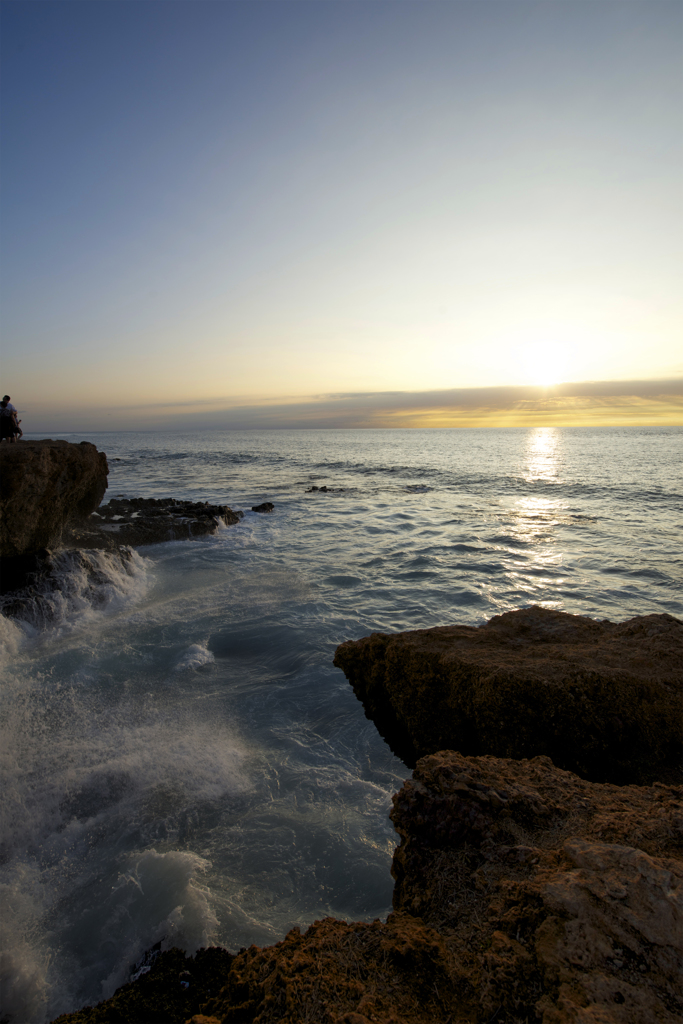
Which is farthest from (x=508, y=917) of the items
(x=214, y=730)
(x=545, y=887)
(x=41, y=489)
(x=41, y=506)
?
(x=41, y=506)

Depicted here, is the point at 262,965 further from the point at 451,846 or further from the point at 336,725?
the point at 336,725

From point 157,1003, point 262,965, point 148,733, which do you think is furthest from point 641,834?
point 148,733

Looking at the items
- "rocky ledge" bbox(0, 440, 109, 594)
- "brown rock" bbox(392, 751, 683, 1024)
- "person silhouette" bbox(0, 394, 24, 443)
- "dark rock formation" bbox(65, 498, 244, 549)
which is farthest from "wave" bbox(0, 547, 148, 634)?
"brown rock" bbox(392, 751, 683, 1024)

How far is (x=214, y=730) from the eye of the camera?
5766 millimetres

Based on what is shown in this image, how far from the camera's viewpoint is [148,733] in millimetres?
5594

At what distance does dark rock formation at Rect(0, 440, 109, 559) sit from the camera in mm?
8633

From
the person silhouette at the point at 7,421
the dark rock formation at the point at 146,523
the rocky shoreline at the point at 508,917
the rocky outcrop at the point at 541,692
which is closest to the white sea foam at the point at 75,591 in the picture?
the dark rock formation at the point at 146,523

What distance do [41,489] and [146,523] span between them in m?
6.71

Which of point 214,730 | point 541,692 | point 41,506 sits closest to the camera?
point 541,692

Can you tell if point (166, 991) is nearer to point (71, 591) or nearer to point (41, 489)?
point (71, 591)

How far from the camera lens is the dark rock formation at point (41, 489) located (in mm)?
8633

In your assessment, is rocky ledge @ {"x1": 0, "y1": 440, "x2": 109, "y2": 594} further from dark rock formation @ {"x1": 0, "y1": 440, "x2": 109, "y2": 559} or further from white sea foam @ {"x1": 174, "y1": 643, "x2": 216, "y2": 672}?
white sea foam @ {"x1": 174, "y1": 643, "x2": 216, "y2": 672}

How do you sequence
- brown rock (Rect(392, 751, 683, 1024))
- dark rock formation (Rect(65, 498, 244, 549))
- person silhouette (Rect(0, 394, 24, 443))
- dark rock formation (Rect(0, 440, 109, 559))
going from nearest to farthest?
brown rock (Rect(392, 751, 683, 1024)), dark rock formation (Rect(0, 440, 109, 559)), person silhouette (Rect(0, 394, 24, 443)), dark rock formation (Rect(65, 498, 244, 549))

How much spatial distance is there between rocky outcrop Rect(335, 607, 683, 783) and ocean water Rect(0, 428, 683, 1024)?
995 millimetres
